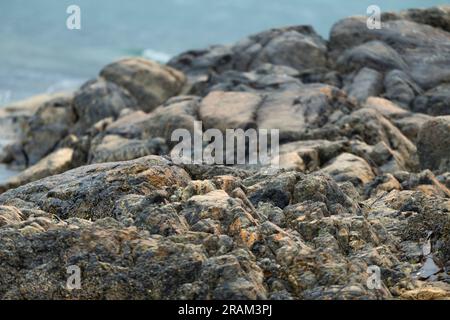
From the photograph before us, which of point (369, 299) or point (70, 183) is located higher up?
point (70, 183)

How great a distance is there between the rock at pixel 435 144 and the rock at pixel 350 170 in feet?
11.3

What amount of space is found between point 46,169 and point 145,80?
680 inches

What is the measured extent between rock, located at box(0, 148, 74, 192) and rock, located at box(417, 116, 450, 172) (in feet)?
74.2

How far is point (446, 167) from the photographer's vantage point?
33.4 metres

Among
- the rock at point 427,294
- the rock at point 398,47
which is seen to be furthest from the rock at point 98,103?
the rock at point 427,294

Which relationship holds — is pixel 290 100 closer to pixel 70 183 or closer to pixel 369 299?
pixel 70 183

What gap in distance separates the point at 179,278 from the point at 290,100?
1256 inches

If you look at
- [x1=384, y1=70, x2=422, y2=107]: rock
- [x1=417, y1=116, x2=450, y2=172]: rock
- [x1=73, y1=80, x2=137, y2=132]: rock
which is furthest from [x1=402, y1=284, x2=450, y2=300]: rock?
[x1=73, y1=80, x2=137, y2=132]: rock

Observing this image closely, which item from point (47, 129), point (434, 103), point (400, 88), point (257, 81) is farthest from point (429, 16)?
point (47, 129)

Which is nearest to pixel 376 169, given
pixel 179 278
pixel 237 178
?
pixel 237 178

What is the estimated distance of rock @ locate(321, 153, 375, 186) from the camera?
2978cm

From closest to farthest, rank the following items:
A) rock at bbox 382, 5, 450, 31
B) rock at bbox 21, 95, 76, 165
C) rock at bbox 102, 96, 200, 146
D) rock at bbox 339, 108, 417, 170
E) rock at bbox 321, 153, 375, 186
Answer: rock at bbox 321, 153, 375, 186, rock at bbox 339, 108, 417, 170, rock at bbox 102, 96, 200, 146, rock at bbox 21, 95, 76, 165, rock at bbox 382, 5, 450, 31

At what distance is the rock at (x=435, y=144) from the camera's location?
109ft

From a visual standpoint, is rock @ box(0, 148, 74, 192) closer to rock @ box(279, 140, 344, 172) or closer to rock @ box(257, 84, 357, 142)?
rock @ box(257, 84, 357, 142)
